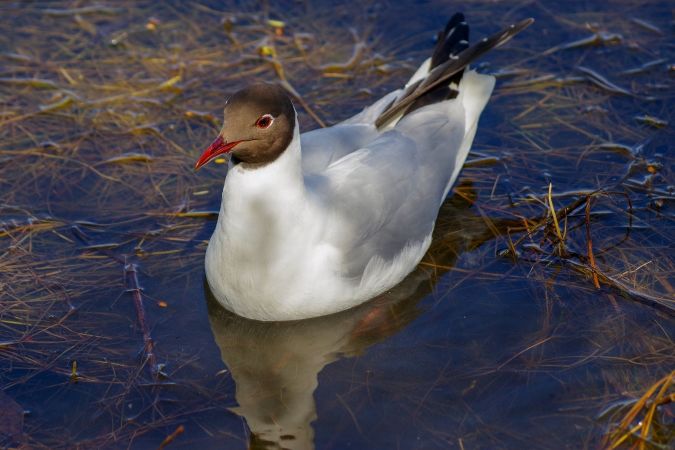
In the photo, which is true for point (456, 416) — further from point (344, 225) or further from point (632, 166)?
point (632, 166)

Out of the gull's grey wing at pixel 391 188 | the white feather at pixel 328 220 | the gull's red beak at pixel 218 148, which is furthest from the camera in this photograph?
the gull's grey wing at pixel 391 188

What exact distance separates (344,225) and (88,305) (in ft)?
4.93

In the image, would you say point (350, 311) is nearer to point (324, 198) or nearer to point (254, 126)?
point (324, 198)

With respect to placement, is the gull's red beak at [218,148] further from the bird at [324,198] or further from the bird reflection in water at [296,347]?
the bird reflection in water at [296,347]

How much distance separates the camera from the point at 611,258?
5.88 m

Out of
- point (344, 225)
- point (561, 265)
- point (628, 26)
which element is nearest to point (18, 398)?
point (344, 225)

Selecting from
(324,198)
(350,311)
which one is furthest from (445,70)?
(350,311)

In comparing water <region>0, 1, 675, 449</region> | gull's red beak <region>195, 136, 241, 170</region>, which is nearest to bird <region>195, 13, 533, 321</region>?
gull's red beak <region>195, 136, 241, 170</region>

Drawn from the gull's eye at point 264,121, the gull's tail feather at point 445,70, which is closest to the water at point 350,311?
the gull's tail feather at point 445,70

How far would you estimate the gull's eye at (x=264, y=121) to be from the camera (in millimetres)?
4938

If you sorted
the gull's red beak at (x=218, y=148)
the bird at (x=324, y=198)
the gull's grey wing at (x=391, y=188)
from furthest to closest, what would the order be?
the gull's grey wing at (x=391, y=188) → the bird at (x=324, y=198) → the gull's red beak at (x=218, y=148)

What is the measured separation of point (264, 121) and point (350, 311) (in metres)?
1.31

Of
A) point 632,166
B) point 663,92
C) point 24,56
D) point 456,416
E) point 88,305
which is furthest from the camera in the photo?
point 24,56

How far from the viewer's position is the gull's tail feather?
20.4 ft
